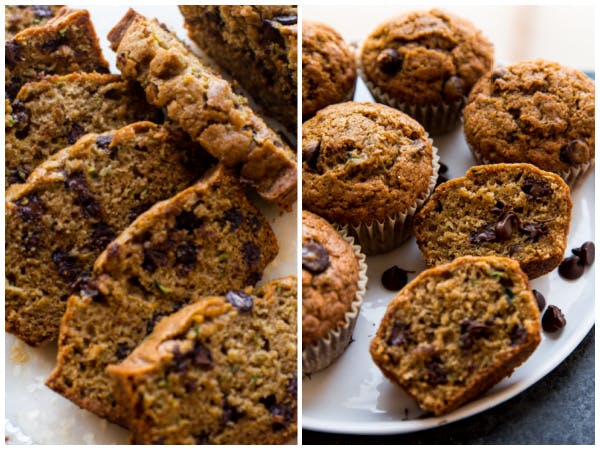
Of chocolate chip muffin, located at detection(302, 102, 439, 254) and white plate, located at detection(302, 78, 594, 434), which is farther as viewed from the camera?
chocolate chip muffin, located at detection(302, 102, 439, 254)

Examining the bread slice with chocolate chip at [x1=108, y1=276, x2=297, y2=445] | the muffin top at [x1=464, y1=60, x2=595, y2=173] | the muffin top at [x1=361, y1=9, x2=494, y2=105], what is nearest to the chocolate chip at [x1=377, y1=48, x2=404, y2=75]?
the muffin top at [x1=361, y1=9, x2=494, y2=105]

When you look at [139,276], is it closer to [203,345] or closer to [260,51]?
[203,345]

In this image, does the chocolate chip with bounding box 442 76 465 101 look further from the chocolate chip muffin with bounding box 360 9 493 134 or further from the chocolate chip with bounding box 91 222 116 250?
the chocolate chip with bounding box 91 222 116 250

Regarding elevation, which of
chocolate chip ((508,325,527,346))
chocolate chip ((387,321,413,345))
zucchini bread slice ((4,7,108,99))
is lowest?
chocolate chip ((387,321,413,345))

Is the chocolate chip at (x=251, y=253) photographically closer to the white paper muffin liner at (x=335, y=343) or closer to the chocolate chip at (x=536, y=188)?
the white paper muffin liner at (x=335, y=343)

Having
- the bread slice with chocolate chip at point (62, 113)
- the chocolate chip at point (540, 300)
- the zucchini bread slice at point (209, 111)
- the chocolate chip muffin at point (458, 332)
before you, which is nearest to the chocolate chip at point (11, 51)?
the bread slice with chocolate chip at point (62, 113)

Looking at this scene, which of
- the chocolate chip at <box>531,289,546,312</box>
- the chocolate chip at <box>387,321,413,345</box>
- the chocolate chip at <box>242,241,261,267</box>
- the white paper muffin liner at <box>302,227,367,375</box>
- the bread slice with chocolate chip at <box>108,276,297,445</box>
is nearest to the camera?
the bread slice with chocolate chip at <box>108,276,297,445</box>

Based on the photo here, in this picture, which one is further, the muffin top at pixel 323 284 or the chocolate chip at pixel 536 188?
the chocolate chip at pixel 536 188

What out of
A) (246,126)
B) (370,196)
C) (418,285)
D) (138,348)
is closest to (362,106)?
(370,196)
